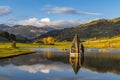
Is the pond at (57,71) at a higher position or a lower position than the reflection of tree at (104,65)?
higher

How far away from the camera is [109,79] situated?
57.9 metres

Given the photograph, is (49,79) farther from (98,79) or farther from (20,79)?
(98,79)

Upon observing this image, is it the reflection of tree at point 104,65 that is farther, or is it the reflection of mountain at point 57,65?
the reflection of mountain at point 57,65

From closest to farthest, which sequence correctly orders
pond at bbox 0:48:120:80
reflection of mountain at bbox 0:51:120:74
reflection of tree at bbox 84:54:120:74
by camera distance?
pond at bbox 0:48:120:80 → reflection of tree at bbox 84:54:120:74 → reflection of mountain at bbox 0:51:120:74

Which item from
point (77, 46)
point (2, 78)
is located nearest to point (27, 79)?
point (2, 78)

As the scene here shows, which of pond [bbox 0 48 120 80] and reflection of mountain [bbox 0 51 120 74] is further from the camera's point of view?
reflection of mountain [bbox 0 51 120 74]

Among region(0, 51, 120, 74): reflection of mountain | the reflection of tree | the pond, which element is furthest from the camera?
region(0, 51, 120, 74): reflection of mountain

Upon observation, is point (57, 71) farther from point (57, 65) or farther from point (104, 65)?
point (104, 65)

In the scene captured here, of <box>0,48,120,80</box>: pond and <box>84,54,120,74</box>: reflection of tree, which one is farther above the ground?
<box>0,48,120,80</box>: pond

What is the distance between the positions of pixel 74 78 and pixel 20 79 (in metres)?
11.6

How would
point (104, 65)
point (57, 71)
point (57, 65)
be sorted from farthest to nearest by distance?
point (57, 65)
point (104, 65)
point (57, 71)

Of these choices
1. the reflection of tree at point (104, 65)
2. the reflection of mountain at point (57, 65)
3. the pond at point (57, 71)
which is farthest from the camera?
the reflection of mountain at point (57, 65)

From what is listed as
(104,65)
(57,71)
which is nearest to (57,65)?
(104,65)

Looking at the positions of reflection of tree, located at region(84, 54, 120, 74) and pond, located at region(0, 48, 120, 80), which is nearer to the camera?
pond, located at region(0, 48, 120, 80)
